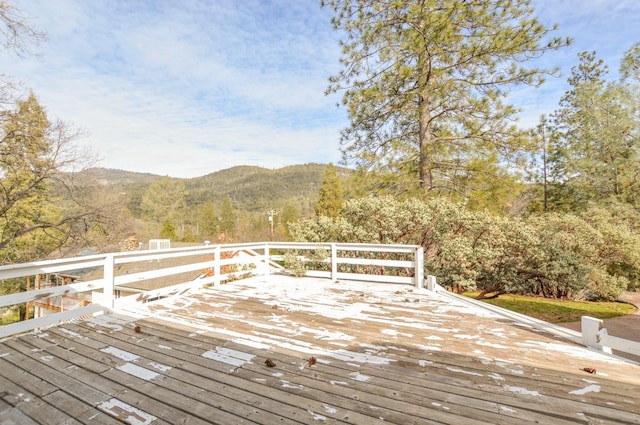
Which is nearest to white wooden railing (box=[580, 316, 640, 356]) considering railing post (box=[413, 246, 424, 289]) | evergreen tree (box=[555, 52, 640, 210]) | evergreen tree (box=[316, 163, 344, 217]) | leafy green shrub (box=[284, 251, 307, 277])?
railing post (box=[413, 246, 424, 289])

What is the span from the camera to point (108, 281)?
13.5 ft

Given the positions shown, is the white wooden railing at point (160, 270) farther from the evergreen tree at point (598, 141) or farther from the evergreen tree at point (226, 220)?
the evergreen tree at point (226, 220)

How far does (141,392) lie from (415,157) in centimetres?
872

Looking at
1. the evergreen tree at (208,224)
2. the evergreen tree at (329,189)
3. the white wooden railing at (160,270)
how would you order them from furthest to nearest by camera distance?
the evergreen tree at (208,224)
the evergreen tree at (329,189)
the white wooden railing at (160,270)

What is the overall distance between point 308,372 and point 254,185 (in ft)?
313

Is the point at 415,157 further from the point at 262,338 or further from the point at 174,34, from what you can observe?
the point at 174,34

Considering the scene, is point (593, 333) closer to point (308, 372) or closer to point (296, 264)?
point (308, 372)

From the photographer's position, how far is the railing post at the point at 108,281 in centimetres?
409

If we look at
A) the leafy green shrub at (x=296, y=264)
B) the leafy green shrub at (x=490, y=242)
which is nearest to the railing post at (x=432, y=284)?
the leafy green shrub at (x=490, y=242)

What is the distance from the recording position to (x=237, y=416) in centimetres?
179

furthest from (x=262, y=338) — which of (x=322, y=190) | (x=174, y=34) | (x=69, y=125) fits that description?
(x=322, y=190)

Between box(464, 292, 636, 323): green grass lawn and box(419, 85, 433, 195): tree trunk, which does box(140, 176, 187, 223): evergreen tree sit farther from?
box(464, 292, 636, 323): green grass lawn

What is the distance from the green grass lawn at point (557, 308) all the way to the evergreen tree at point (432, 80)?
352cm

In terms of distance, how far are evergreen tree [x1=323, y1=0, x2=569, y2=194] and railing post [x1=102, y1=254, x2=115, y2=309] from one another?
7264mm
